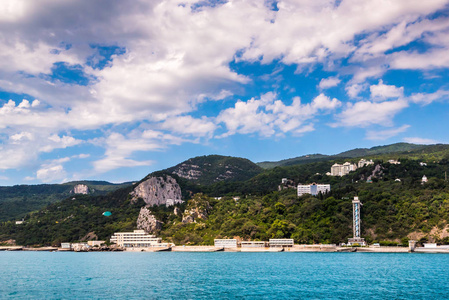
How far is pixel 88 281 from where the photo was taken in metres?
A: 62.7

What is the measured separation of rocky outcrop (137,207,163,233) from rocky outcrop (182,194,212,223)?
11.1 m

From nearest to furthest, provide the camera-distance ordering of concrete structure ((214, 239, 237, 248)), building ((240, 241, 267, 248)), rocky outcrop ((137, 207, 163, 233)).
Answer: building ((240, 241, 267, 248)) < concrete structure ((214, 239, 237, 248)) < rocky outcrop ((137, 207, 163, 233))

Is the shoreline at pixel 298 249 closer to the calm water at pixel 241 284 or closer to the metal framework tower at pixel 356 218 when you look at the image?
the metal framework tower at pixel 356 218

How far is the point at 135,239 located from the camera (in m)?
177

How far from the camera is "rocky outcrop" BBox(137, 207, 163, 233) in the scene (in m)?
184

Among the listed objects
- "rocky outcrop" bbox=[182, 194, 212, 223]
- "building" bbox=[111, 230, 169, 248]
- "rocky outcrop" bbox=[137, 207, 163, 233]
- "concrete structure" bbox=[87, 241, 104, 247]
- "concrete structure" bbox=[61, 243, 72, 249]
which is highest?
"rocky outcrop" bbox=[182, 194, 212, 223]

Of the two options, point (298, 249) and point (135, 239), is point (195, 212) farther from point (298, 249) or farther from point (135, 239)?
point (298, 249)

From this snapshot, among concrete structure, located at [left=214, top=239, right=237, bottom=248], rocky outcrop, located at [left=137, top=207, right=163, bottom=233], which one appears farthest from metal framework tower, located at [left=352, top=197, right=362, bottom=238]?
rocky outcrop, located at [left=137, top=207, right=163, bottom=233]

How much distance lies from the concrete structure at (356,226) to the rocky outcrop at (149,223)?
81.0 m

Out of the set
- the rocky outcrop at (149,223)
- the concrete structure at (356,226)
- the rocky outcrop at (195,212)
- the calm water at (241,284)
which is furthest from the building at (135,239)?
the calm water at (241,284)

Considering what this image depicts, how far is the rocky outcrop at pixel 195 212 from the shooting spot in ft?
604

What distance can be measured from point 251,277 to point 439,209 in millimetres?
92877

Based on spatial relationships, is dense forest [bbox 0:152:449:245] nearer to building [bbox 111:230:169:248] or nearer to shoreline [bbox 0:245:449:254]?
shoreline [bbox 0:245:449:254]

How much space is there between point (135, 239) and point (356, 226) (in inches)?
3376
